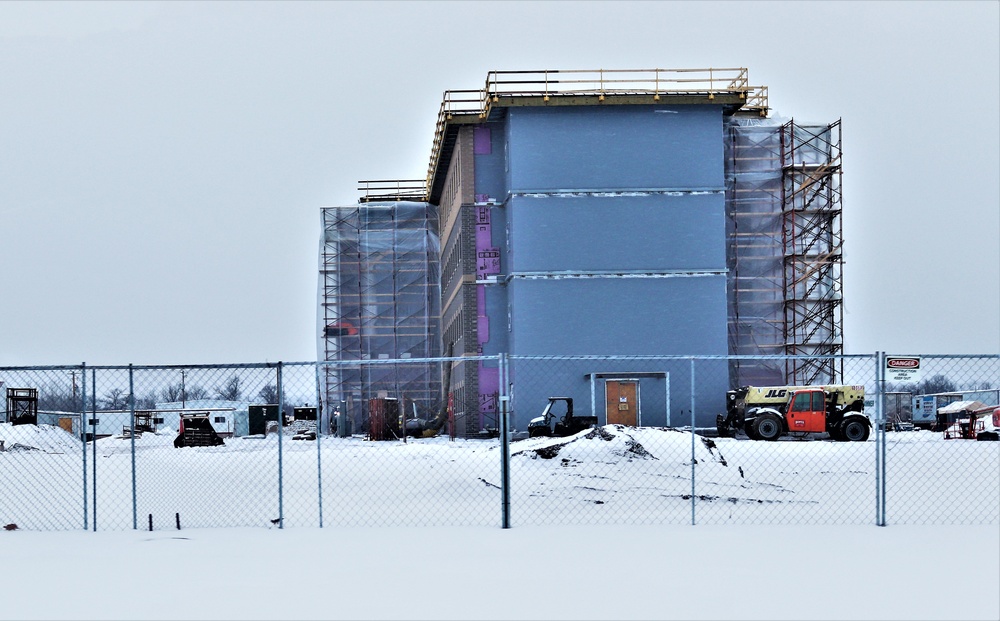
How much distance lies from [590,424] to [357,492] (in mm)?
21787

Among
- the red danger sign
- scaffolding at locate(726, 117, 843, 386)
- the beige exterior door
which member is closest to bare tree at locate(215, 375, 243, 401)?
the red danger sign

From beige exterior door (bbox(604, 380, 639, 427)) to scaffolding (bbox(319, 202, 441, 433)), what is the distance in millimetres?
22608

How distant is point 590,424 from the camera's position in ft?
138

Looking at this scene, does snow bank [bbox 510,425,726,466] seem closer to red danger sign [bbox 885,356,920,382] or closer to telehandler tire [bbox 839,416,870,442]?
red danger sign [bbox 885,356,920,382]

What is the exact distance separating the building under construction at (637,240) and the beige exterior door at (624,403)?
4.0 inches

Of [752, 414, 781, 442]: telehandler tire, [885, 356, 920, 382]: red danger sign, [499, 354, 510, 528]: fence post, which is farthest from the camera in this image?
[752, 414, 781, 442]: telehandler tire

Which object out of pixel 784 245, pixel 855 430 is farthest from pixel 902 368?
pixel 784 245

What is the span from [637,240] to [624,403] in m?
7.37

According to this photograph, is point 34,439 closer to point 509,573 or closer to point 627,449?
point 627,449

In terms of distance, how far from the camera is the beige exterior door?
4909 centimetres

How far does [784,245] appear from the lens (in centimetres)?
5356

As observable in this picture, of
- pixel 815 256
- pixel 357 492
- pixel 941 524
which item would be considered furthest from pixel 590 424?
pixel 941 524

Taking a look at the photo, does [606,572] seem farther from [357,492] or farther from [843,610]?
[357,492]

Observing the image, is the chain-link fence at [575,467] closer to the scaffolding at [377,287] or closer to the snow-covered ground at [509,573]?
the snow-covered ground at [509,573]
